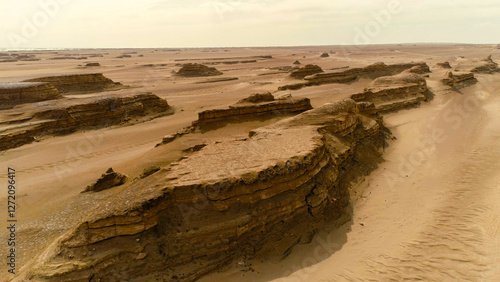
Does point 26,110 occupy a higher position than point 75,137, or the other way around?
point 26,110

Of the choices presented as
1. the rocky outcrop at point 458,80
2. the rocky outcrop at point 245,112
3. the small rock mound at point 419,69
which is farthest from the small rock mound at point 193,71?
the rocky outcrop at point 245,112

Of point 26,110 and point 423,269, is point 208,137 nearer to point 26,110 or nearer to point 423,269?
point 423,269

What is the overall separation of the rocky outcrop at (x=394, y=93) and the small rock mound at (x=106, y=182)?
1506 centimetres

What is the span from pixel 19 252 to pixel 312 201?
7627 mm

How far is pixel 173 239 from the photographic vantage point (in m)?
6.29

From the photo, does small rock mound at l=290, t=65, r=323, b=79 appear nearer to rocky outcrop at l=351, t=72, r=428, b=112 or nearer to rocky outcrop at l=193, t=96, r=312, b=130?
rocky outcrop at l=351, t=72, r=428, b=112

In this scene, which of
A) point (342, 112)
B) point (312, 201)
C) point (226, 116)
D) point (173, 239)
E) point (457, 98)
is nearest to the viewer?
point (173, 239)

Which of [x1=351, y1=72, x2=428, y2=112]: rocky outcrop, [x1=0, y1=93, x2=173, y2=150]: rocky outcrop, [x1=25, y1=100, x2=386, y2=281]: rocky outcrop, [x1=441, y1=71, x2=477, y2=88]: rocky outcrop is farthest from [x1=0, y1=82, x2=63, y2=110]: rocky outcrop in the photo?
[x1=441, y1=71, x2=477, y2=88]: rocky outcrop

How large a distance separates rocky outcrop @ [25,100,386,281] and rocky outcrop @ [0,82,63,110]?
18.8 meters

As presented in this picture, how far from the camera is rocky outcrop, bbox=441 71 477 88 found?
26.8m

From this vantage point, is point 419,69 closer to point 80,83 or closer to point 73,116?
point 73,116

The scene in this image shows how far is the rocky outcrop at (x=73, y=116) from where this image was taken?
15255mm

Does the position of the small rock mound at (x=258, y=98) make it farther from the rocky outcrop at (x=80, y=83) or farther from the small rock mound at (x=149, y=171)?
the rocky outcrop at (x=80, y=83)

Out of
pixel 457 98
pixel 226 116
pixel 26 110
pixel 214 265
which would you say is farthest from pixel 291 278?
pixel 457 98
